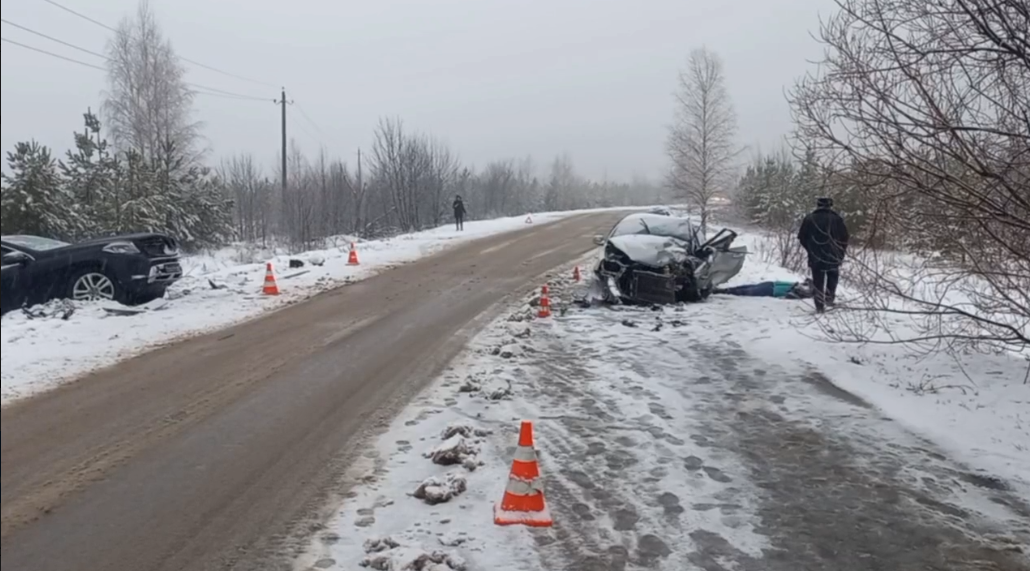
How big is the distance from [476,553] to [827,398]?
4670 mm

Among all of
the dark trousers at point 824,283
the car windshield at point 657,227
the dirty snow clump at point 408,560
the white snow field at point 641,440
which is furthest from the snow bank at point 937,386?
the dirty snow clump at point 408,560

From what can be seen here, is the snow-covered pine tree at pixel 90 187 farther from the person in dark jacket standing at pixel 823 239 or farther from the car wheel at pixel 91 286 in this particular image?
the person in dark jacket standing at pixel 823 239

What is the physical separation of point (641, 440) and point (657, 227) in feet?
29.1

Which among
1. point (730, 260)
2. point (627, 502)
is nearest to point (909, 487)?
point (627, 502)

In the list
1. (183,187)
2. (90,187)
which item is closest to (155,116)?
(183,187)

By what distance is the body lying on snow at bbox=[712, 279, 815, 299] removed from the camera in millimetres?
13250

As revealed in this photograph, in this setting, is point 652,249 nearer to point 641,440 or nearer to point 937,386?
point 937,386

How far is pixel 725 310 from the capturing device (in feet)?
39.6

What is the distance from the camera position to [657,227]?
14344 mm

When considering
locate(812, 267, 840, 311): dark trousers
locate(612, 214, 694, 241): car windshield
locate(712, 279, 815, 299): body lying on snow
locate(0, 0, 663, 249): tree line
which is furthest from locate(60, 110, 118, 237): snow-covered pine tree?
locate(712, 279, 815, 299): body lying on snow

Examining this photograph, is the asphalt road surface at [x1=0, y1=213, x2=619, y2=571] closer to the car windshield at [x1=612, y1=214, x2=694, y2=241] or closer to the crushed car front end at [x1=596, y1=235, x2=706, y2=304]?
the crushed car front end at [x1=596, y1=235, x2=706, y2=304]

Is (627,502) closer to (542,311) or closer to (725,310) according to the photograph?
(542,311)

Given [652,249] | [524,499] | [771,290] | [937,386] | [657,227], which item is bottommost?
[524,499]

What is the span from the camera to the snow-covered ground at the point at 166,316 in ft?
5.14
